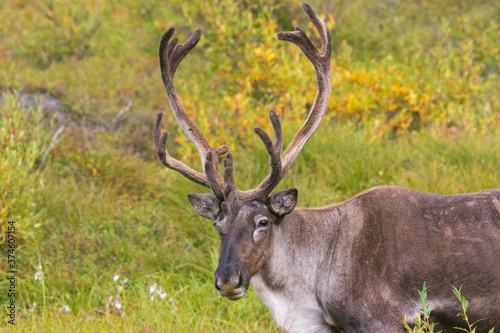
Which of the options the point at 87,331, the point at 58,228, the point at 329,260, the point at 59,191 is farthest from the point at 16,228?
the point at 329,260

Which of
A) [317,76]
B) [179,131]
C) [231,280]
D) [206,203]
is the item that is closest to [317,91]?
[317,76]

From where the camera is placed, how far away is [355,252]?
425 centimetres

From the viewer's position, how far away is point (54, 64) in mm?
11742

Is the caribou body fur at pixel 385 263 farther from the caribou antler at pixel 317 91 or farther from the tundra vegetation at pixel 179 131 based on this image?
the caribou antler at pixel 317 91

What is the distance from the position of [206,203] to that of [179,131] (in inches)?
171

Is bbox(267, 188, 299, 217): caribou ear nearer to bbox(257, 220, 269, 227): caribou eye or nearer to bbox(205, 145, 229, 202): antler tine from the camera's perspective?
bbox(257, 220, 269, 227): caribou eye

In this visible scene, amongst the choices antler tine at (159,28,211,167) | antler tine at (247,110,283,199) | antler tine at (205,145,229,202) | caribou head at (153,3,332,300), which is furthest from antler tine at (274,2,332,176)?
antler tine at (159,28,211,167)

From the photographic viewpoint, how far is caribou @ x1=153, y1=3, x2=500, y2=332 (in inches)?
159

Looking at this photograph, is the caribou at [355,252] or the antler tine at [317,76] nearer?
the caribou at [355,252]

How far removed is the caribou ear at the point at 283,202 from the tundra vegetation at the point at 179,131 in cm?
103

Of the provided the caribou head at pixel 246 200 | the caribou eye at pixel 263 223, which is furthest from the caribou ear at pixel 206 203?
the caribou eye at pixel 263 223

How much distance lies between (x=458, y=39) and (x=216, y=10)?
494 cm

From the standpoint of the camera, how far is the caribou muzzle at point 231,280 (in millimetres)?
3930

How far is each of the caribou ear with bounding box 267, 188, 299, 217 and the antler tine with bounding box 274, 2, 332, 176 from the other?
1.50ft
